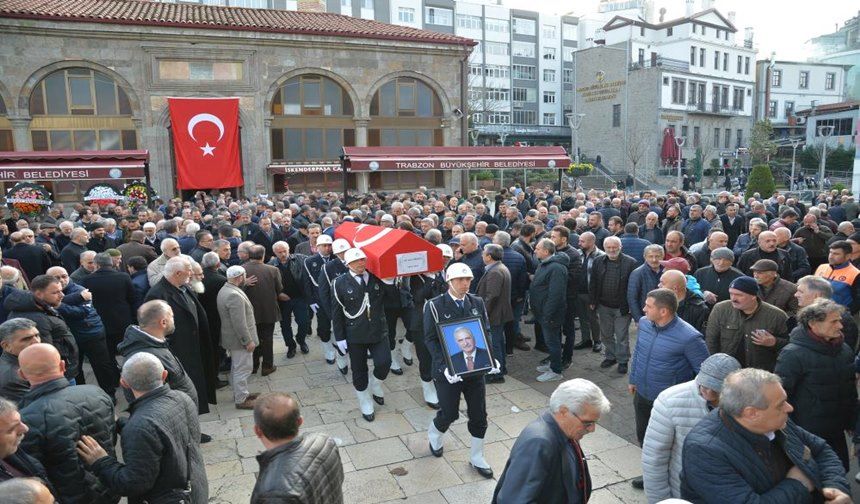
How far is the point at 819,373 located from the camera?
3.90m

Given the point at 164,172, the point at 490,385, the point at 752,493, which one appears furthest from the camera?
the point at 164,172

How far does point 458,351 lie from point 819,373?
8.59 feet

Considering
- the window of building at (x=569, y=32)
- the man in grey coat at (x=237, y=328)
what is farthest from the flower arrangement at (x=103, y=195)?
the window of building at (x=569, y=32)

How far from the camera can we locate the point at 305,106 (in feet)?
75.5

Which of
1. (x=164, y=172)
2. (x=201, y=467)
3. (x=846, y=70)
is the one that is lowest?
(x=201, y=467)

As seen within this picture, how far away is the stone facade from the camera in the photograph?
19.3 meters

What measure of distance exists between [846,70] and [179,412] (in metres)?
71.8

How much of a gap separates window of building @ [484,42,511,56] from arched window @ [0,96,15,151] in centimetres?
4305

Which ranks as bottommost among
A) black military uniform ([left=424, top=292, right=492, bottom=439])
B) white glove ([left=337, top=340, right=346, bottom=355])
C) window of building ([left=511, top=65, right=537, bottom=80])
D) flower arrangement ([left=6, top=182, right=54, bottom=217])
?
white glove ([left=337, top=340, right=346, bottom=355])

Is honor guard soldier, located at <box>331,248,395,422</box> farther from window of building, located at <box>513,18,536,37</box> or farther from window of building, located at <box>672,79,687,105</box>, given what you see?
window of building, located at <box>513,18,536,37</box>

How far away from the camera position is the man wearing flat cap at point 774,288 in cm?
556

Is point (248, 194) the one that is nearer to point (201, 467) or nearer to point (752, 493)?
point (201, 467)

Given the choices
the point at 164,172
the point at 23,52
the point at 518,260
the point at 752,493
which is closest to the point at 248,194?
the point at 164,172

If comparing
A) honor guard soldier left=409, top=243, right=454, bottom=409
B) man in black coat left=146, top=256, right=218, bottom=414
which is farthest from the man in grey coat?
honor guard soldier left=409, top=243, right=454, bottom=409
